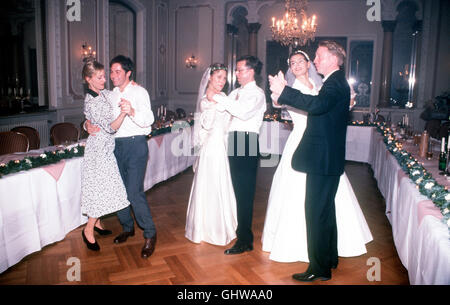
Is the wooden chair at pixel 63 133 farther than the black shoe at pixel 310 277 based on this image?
Yes

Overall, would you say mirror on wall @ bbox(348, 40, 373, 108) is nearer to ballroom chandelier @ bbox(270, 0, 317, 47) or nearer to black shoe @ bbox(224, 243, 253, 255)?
ballroom chandelier @ bbox(270, 0, 317, 47)

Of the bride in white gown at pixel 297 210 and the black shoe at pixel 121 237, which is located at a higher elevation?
the bride in white gown at pixel 297 210

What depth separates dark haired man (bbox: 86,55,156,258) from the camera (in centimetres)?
303

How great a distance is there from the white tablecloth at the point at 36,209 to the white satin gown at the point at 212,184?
119cm

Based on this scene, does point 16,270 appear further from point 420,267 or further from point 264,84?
point 264,84

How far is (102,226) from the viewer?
3.78 meters

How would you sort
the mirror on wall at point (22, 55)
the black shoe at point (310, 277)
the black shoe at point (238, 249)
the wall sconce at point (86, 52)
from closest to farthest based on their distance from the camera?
the black shoe at point (310, 277)
the black shoe at point (238, 249)
the mirror on wall at point (22, 55)
the wall sconce at point (86, 52)

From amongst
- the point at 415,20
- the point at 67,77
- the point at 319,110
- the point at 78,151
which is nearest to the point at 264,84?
the point at 415,20

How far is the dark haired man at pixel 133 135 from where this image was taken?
3025mm

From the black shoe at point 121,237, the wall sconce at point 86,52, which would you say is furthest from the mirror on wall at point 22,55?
the black shoe at point 121,237

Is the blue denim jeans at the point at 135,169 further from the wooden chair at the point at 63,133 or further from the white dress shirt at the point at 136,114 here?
the wooden chair at the point at 63,133

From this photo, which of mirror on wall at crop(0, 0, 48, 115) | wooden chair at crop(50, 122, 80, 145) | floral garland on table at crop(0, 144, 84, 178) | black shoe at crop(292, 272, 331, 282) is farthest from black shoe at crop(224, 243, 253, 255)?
mirror on wall at crop(0, 0, 48, 115)

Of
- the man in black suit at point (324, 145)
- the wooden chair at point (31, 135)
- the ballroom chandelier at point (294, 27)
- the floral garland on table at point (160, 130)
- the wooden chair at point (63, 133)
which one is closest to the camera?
the man in black suit at point (324, 145)

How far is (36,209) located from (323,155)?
2.36m
